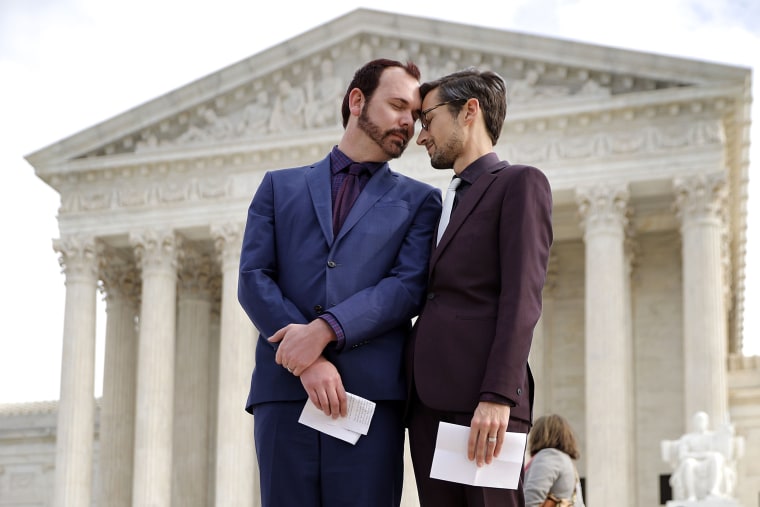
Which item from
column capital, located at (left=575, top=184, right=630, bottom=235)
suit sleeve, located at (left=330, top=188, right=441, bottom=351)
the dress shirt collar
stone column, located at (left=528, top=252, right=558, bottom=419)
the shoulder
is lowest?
suit sleeve, located at (left=330, top=188, right=441, bottom=351)

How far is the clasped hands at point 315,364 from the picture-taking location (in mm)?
5219

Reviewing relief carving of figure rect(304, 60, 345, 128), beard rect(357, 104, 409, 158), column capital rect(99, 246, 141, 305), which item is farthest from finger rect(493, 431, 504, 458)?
column capital rect(99, 246, 141, 305)

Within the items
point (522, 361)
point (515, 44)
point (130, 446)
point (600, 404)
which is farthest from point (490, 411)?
point (130, 446)

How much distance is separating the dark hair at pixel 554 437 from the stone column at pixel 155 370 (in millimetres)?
24570

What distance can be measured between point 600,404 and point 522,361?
79.4 feet

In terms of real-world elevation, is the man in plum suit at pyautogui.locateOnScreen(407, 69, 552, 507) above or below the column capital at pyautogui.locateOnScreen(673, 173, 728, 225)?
below

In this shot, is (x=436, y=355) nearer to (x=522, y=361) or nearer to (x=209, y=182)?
(x=522, y=361)

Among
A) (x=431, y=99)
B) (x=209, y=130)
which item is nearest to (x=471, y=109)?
(x=431, y=99)

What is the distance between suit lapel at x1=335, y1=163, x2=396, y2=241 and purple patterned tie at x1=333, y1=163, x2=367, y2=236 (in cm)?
6

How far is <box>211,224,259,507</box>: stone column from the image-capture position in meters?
31.8

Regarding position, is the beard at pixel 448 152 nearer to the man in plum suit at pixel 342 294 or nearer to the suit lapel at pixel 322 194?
the man in plum suit at pixel 342 294

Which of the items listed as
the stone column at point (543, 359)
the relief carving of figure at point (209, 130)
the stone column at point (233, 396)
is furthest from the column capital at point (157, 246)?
the stone column at point (543, 359)

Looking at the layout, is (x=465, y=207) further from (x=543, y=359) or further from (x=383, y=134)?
(x=543, y=359)

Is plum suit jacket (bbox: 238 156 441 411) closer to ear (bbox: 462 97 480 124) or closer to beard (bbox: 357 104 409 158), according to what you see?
beard (bbox: 357 104 409 158)
